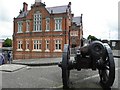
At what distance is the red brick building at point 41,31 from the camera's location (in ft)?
93.7

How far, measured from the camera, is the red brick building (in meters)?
28.6

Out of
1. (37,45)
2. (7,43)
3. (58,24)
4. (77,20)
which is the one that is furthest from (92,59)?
(7,43)

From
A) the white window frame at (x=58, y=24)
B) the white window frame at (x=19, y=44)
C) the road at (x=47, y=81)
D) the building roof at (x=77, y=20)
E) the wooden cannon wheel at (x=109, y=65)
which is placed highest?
the building roof at (x=77, y=20)

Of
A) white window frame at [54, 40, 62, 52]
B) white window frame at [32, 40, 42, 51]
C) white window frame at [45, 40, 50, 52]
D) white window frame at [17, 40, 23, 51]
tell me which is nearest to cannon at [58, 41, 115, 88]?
white window frame at [54, 40, 62, 52]

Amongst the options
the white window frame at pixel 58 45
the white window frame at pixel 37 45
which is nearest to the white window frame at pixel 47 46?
the white window frame at pixel 37 45

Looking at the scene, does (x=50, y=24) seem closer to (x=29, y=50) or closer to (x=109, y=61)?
(x=29, y=50)

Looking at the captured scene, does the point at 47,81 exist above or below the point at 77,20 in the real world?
below

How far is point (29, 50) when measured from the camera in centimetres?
3111

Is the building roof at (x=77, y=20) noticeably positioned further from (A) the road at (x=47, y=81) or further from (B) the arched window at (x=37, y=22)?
(A) the road at (x=47, y=81)

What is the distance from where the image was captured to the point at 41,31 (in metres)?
30.3

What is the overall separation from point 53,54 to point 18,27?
9.17 meters

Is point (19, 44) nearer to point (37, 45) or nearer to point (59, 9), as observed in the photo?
point (37, 45)

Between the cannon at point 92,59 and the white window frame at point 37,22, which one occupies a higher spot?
the white window frame at point 37,22

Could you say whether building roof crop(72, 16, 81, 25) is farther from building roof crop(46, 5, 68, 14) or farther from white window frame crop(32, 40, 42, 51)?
white window frame crop(32, 40, 42, 51)
